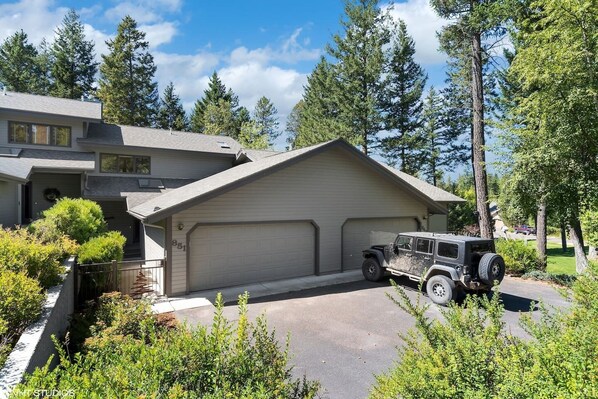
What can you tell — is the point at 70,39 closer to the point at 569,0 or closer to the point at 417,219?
the point at 417,219

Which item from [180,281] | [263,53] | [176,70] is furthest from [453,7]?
[176,70]

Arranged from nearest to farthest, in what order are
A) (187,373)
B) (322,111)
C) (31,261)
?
(187,373)
(31,261)
(322,111)

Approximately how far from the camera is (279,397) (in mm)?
3082

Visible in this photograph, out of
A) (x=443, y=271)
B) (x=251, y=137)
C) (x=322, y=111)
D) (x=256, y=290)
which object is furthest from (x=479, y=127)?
(x=251, y=137)

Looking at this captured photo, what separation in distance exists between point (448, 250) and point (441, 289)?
1.18m

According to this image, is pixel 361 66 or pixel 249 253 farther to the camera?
pixel 361 66

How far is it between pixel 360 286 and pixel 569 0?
12.4 m

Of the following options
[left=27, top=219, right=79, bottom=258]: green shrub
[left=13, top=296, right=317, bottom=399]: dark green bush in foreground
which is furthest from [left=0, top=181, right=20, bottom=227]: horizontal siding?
[left=13, top=296, right=317, bottom=399]: dark green bush in foreground

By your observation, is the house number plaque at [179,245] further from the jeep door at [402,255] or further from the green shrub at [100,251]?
the jeep door at [402,255]

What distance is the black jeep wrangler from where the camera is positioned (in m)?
9.31

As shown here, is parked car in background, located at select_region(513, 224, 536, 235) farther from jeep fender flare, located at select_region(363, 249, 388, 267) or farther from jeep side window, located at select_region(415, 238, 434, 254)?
jeep side window, located at select_region(415, 238, 434, 254)

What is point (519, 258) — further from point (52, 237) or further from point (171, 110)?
point (171, 110)

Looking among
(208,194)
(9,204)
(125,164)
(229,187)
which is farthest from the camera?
(125,164)

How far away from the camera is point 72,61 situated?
1526 inches
